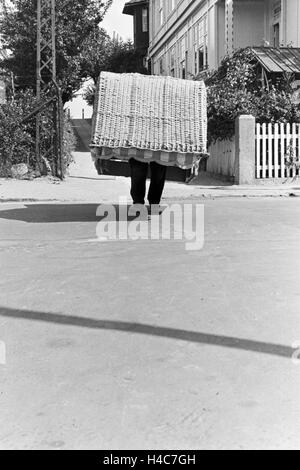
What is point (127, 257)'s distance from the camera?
7219mm

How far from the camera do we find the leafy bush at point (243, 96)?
1773 centimetres

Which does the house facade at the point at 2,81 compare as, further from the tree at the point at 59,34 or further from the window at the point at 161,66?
the window at the point at 161,66

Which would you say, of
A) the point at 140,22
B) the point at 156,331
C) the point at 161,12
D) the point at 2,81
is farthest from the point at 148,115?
the point at 140,22

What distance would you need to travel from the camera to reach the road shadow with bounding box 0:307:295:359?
413 cm

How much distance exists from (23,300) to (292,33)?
63.2 feet

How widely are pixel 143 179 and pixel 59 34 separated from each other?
2209 cm

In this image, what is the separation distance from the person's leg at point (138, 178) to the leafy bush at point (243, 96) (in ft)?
26.4

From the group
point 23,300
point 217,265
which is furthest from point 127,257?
point 23,300

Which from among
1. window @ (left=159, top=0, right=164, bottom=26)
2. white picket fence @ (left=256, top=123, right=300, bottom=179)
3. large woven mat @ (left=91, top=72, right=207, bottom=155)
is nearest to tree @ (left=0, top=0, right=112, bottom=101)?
window @ (left=159, top=0, right=164, bottom=26)

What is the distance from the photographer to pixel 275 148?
55.2ft

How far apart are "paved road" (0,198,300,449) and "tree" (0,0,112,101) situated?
24.2 meters

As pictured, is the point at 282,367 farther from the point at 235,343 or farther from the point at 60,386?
the point at 60,386

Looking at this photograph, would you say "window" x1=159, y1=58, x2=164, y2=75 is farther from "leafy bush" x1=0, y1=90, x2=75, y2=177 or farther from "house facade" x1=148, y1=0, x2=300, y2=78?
"leafy bush" x1=0, y1=90, x2=75, y2=177

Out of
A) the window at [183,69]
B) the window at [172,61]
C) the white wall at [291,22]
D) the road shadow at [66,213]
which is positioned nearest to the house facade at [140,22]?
the window at [172,61]
